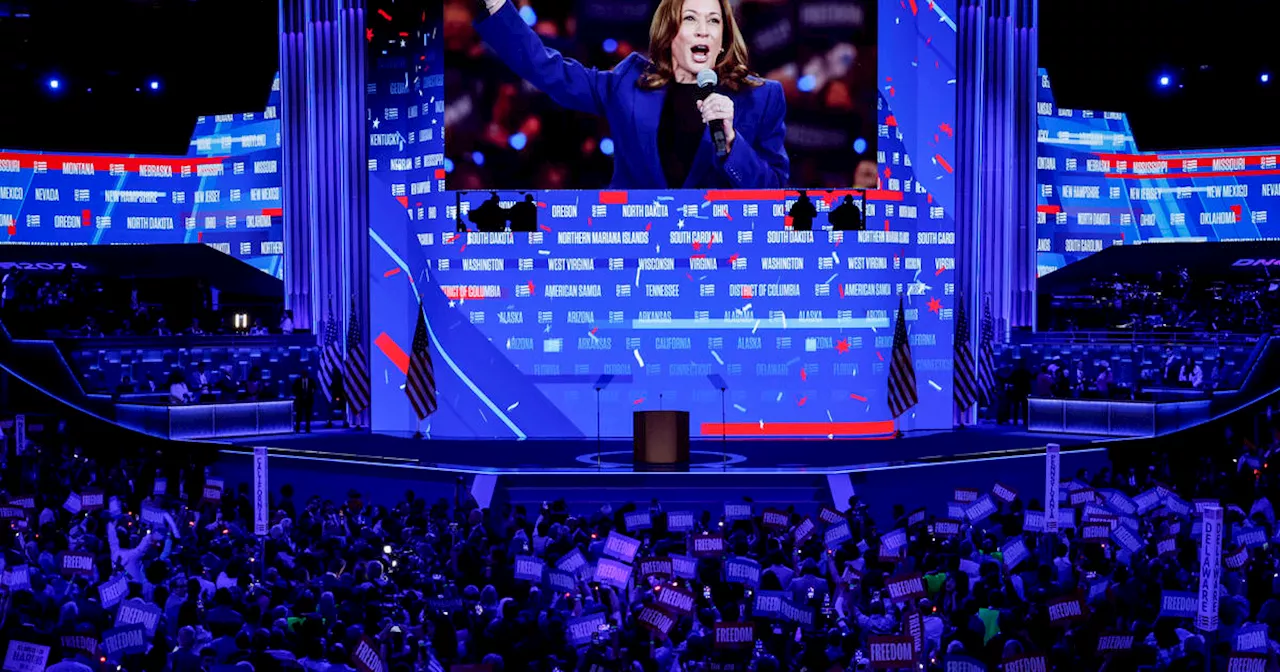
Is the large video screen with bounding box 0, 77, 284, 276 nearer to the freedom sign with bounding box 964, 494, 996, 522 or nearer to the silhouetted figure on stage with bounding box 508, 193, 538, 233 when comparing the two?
the silhouetted figure on stage with bounding box 508, 193, 538, 233

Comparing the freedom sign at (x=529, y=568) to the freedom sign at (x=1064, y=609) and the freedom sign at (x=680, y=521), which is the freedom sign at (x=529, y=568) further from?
the freedom sign at (x=1064, y=609)

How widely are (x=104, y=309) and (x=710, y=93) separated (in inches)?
697

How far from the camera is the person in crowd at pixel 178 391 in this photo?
3006 centimetres

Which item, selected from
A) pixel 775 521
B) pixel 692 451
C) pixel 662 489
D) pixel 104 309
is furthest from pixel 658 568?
pixel 104 309

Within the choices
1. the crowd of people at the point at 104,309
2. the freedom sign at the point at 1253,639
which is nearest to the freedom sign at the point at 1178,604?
the freedom sign at the point at 1253,639

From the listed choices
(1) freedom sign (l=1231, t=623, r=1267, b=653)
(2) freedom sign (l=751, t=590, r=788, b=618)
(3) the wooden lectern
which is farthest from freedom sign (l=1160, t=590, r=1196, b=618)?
(3) the wooden lectern

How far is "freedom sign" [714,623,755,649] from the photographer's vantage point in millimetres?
10914

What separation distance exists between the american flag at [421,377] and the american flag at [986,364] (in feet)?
42.3

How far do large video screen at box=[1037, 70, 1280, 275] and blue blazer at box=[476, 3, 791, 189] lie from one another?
1467cm

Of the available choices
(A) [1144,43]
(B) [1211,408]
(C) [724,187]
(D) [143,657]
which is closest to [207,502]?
(D) [143,657]

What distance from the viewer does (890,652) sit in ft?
34.0

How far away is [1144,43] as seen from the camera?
1642 inches

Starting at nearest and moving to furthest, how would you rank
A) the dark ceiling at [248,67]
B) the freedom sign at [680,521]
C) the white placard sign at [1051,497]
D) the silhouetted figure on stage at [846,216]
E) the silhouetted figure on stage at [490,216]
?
the white placard sign at [1051,497]
the freedom sign at [680,521]
the silhouetted figure on stage at [846,216]
the silhouetted figure on stage at [490,216]
the dark ceiling at [248,67]

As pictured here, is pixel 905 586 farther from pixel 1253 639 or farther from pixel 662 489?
pixel 662 489
